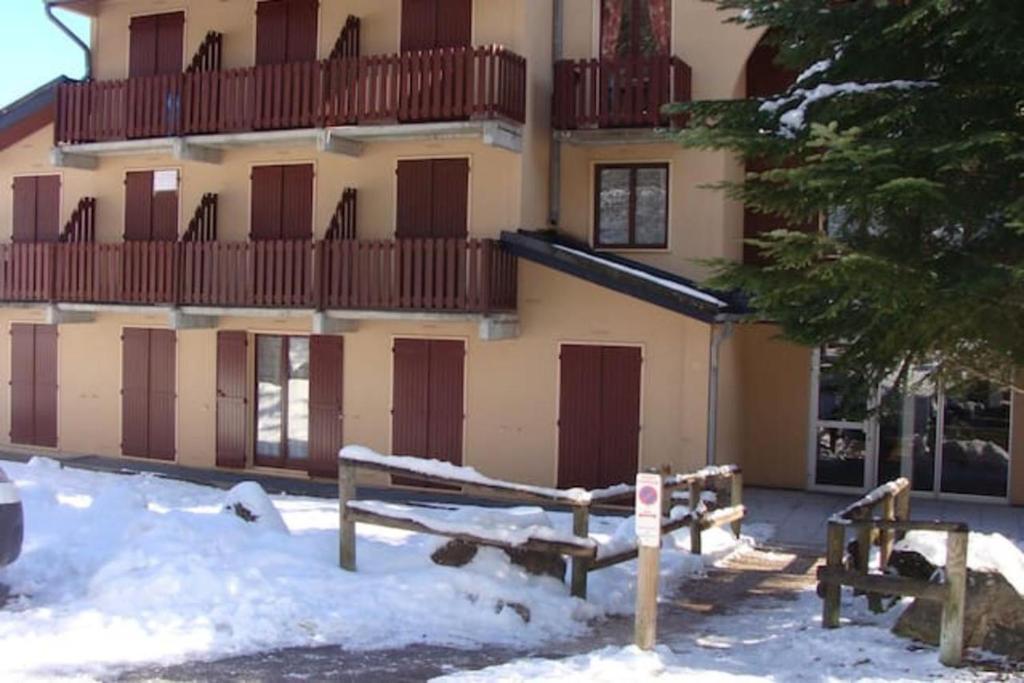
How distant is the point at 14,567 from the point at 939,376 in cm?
847

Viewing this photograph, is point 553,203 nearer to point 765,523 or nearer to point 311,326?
point 311,326

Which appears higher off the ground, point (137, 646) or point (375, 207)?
point (375, 207)

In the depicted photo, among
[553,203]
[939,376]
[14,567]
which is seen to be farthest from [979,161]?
[553,203]

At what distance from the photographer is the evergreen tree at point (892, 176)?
7773 mm

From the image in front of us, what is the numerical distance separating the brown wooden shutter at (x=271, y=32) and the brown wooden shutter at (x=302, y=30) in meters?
0.11

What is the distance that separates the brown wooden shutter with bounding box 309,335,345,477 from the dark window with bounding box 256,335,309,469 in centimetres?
17

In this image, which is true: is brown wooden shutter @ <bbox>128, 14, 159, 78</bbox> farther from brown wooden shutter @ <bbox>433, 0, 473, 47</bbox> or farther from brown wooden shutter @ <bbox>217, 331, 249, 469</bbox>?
brown wooden shutter @ <bbox>433, 0, 473, 47</bbox>

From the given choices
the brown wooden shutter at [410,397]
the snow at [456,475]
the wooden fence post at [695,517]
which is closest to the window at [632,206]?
the brown wooden shutter at [410,397]

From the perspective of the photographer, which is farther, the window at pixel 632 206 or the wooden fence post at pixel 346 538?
the window at pixel 632 206

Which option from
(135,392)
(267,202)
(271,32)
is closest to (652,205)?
(267,202)

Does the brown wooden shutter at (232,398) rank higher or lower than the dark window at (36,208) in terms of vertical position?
lower

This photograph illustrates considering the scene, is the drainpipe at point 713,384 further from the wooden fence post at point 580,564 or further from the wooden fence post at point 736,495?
the wooden fence post at point 580,564

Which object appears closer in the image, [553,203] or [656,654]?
[656,654]

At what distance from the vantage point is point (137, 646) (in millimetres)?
7312
